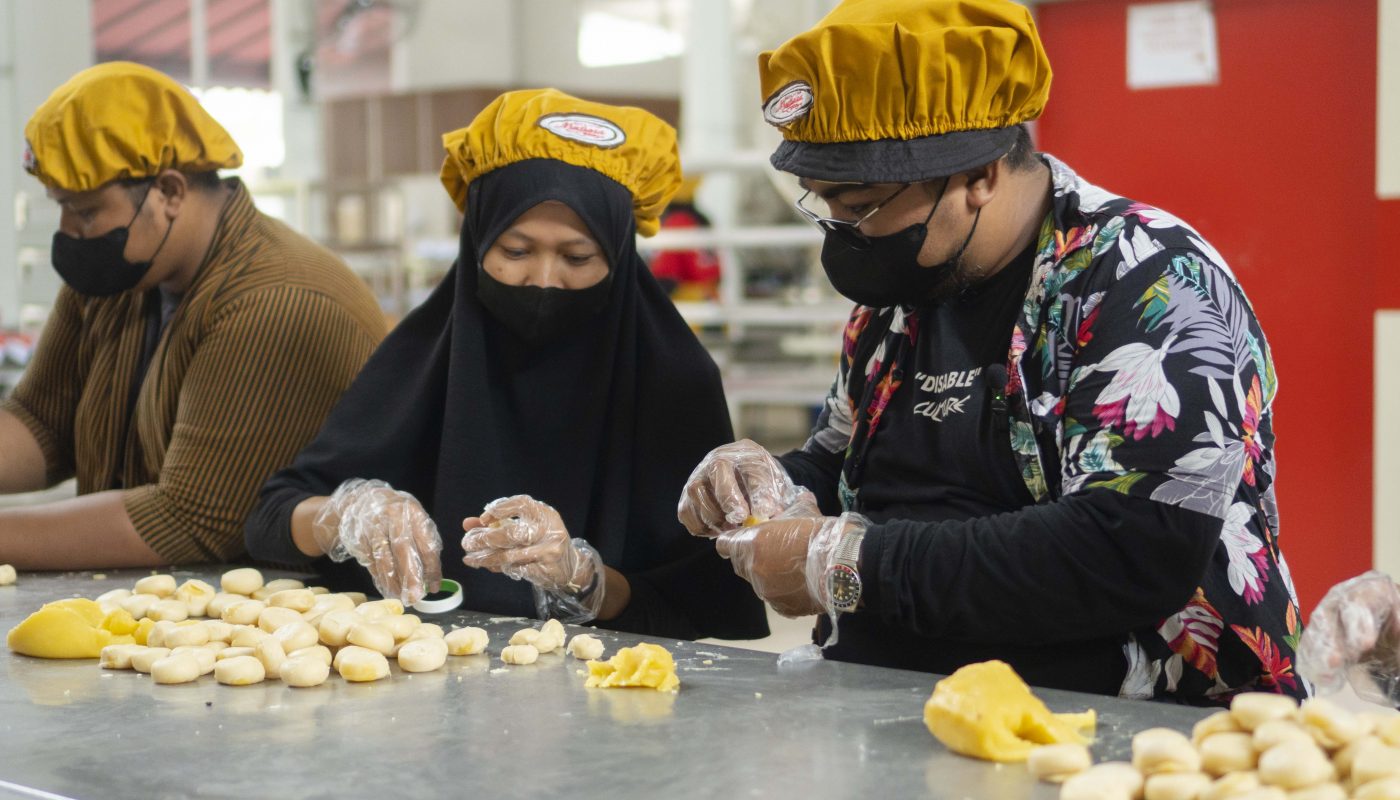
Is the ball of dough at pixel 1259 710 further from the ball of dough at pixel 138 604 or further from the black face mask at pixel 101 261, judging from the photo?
the black face mask at pixel 101 261

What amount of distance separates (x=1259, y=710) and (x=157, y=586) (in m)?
1.36

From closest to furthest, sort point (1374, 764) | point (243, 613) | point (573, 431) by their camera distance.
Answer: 1. point (1374, 764)
2. point (243, 613)
3. point (573, 431)

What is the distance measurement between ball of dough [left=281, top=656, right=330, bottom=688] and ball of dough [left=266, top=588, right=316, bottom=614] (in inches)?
10.2

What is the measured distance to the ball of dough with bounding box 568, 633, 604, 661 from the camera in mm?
1490

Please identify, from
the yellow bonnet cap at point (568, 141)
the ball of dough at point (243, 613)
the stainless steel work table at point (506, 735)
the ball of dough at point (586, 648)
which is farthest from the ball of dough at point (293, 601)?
the yellow bonnet cap at point (568, 141)

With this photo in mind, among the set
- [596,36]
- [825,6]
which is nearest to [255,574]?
[825,6]

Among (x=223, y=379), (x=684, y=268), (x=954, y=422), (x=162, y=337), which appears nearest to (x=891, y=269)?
(x=954, y=422)

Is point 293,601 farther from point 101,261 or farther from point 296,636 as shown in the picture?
point 101,261

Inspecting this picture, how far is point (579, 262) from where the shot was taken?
1.90 m

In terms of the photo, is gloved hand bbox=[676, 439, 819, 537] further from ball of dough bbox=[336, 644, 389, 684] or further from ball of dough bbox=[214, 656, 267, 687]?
ball of dough bbox=[214, 656, 267, 687]

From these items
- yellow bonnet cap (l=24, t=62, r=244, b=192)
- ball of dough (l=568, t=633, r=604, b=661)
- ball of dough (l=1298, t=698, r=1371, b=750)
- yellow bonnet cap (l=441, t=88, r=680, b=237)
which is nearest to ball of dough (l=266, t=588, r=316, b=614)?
ball of dough (l=568, t=633, r=604, b=661)

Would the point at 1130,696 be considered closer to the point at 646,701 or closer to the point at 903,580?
the point at 903,580

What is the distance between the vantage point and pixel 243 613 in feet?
5.36

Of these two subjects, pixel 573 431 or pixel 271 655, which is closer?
pixel 271 655
